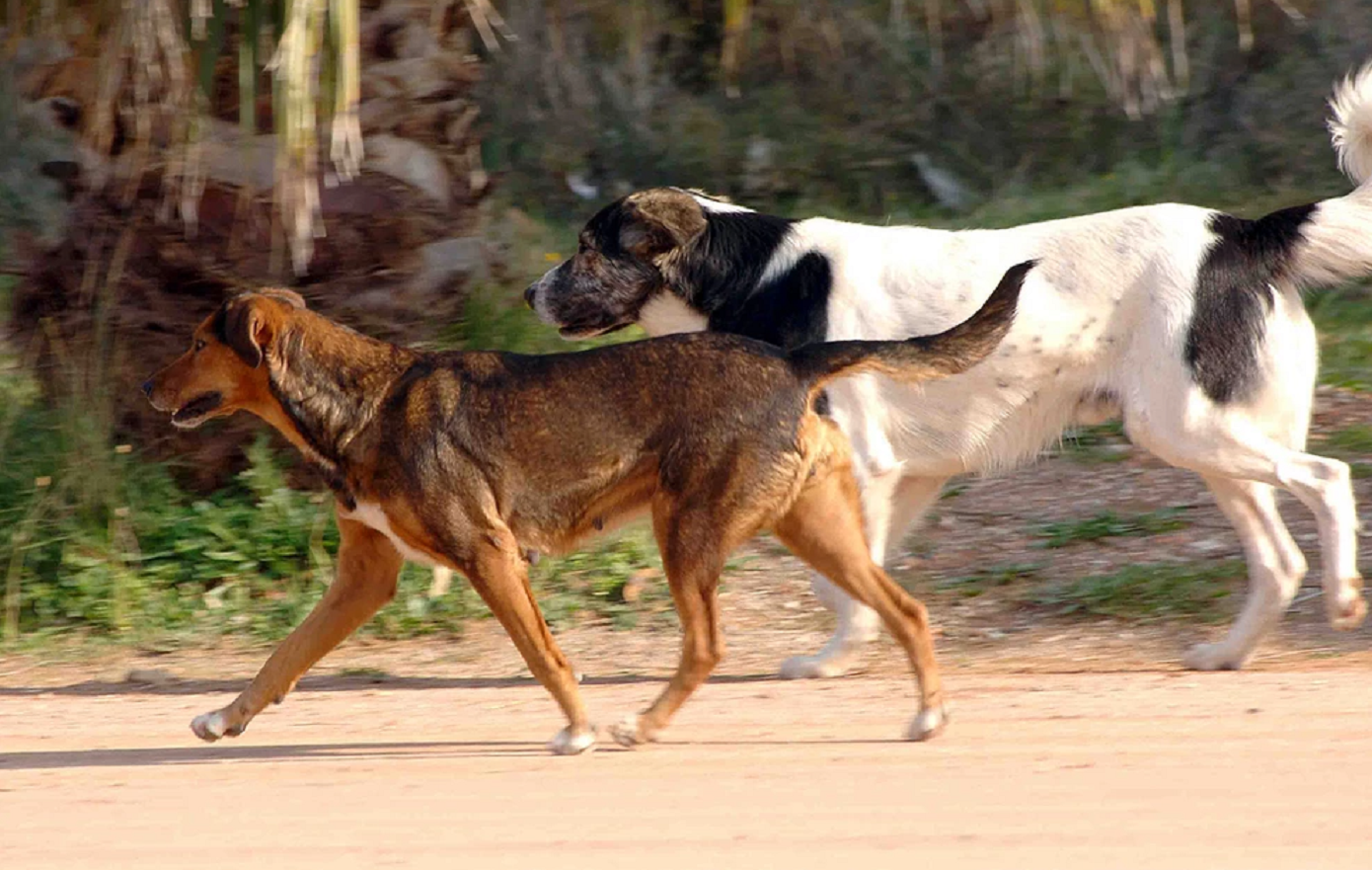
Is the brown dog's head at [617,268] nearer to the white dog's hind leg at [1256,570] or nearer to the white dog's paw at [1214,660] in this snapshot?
the white dog's hind leg at [1256,570]

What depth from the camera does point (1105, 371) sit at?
6.70 m

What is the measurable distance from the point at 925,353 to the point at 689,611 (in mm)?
1017

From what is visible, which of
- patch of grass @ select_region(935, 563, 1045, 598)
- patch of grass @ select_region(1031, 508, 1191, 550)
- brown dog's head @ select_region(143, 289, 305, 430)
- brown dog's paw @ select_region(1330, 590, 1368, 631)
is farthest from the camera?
patch of grass @ select_region(1031, 508, 1191, 550)

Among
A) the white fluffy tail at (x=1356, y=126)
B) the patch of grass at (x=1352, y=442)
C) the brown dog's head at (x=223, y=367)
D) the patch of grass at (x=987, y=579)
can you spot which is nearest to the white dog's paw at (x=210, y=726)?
the brown dog's head at (x=223, y=367)

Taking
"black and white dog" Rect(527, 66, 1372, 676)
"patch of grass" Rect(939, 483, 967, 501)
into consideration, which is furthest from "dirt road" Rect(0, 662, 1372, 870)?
"patch of grass" Rect(939, 483, 967, 501)

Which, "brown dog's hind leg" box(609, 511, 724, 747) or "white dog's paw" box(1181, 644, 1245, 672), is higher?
"brown dog's hind leg" box(609, 511, 724, 747)

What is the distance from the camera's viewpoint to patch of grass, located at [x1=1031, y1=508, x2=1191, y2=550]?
806cm

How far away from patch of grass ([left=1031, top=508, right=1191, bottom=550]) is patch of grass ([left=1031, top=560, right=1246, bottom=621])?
0.40 m

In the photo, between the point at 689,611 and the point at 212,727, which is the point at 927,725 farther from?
the point at 212,727

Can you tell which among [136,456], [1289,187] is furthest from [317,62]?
[1289,187]

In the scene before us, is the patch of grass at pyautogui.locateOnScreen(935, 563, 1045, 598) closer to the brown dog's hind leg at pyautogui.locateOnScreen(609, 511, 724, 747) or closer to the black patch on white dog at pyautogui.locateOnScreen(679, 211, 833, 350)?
the black patch on white dog at pyautogui.locateOnScreen(679, 211, 833, 350)

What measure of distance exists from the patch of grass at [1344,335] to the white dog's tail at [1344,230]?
3.00 m

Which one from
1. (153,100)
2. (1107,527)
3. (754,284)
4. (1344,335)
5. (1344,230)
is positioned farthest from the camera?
(1344,335)

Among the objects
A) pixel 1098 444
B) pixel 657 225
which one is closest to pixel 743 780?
pixel 657 225
